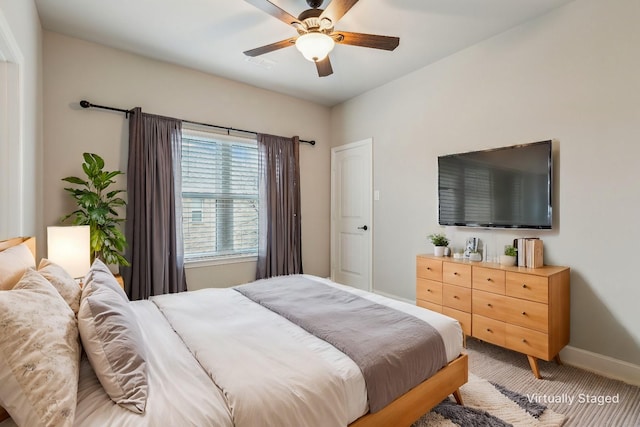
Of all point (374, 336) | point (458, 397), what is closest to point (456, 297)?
point (458, 397)

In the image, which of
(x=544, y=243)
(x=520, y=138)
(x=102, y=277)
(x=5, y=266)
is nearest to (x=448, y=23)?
(x=520, y=138)

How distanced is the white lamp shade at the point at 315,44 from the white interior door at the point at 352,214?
2.01 meters

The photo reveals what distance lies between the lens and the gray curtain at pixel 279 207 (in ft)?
12.9

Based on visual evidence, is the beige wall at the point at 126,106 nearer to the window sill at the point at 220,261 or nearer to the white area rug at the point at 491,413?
the window sill at the point at 220,261

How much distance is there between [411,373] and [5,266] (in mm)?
1765

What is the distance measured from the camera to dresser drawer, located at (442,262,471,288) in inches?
104

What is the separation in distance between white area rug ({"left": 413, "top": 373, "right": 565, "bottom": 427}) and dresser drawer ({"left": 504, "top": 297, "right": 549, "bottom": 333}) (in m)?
0.50

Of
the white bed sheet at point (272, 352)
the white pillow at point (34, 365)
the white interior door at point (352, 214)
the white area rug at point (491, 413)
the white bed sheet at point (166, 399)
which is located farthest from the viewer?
the white interior door at point (352, 214)

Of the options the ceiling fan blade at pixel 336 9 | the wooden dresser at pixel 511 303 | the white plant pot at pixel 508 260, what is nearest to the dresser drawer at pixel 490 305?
the wooden dresser at pixel 511 303

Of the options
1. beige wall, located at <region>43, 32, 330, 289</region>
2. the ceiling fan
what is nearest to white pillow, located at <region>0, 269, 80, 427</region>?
the ceiling fan

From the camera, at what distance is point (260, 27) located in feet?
8.80

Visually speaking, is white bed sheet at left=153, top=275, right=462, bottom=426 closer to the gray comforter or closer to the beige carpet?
the gray comforter

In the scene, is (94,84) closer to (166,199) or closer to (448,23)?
(166,199)

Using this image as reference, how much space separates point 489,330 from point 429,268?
71 cm
